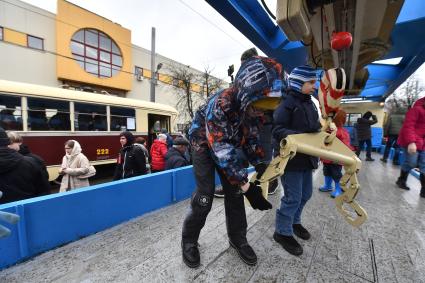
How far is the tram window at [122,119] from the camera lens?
26.1ft

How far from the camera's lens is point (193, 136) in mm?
1837

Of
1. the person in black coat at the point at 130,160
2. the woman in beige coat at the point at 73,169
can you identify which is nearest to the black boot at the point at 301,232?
the person in black coat at the point at 130,160

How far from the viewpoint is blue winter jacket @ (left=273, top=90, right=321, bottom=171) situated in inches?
79.8

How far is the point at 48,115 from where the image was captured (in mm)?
6355

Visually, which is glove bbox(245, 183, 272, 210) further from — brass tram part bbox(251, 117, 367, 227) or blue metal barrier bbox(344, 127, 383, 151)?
blue metal barrier bbox(344, 127, 383, 151)

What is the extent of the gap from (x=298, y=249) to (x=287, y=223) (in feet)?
0.74

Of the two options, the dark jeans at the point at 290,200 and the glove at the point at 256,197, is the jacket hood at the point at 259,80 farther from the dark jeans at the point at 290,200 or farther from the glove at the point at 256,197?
the dark jeans at the point at 290,200

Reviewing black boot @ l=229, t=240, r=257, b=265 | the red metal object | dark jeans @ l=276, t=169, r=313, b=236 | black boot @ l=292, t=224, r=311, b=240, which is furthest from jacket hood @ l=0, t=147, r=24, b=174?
the red metal object

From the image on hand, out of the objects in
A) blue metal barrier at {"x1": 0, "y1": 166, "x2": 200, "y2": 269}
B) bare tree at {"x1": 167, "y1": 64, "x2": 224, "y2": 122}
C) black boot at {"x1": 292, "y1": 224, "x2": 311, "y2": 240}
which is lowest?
black boot at {"x1": 292, "y1": 224, "x2": 311, "y2": 240}

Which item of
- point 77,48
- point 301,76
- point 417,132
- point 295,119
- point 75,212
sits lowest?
point 75,212

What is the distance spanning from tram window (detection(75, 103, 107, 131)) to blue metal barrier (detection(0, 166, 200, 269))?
5241 mm

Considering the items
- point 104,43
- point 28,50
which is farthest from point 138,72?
point 28,50

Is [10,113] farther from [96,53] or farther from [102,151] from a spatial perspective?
[96,53]

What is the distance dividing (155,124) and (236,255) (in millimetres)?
8764
